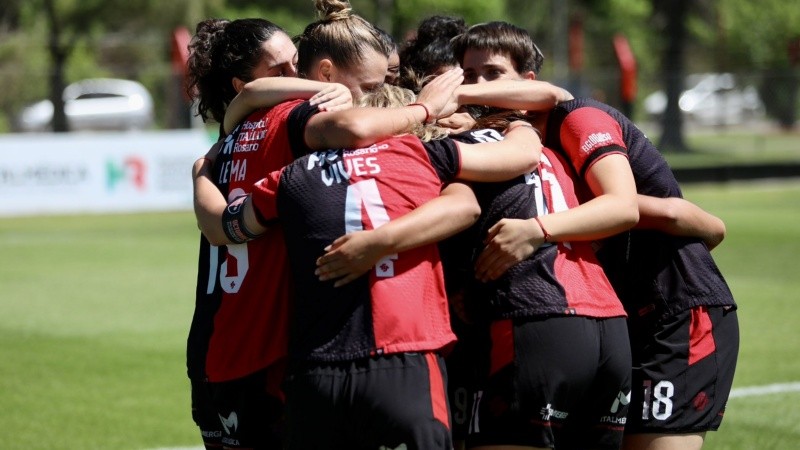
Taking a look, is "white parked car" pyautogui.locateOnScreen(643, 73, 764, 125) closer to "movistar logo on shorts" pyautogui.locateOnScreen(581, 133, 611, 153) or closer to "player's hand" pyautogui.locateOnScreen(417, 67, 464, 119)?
"movistar logo on shorts" pyautogui.locateOnScreen(581, 133, 611, 153)

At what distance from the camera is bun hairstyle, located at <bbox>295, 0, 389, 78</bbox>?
12.4ft

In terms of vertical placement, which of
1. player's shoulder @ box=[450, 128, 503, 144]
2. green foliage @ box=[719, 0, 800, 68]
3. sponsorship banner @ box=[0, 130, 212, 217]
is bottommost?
sponsorship banner @ box=[0, 130, 212, 217]

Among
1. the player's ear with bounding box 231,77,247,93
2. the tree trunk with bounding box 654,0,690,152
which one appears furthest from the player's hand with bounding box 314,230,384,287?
the tree trunk with bounding box 654,0,690,152

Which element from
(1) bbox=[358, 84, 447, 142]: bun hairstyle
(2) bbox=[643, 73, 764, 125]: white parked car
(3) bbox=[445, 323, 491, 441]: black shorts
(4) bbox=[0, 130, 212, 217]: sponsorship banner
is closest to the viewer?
(1) bbox=[358, 84, 447, 142]: bun hairstyle

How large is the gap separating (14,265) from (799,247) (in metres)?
9.71

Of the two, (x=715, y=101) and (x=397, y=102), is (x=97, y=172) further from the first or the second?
(x=715, y=101)

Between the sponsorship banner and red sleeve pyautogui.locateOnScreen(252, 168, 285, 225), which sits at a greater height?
red sleeve pyautogui.locateOnScreen(252, 168, 285, 225)

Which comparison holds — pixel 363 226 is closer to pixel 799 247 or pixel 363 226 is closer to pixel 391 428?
pixel 391 428

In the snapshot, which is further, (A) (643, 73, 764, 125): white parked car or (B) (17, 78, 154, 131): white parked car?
(A) (643, 73, 764, 125): white parked car

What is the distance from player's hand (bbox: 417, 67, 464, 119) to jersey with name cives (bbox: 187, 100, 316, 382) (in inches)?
14.2

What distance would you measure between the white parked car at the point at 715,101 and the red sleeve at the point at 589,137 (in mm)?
36276

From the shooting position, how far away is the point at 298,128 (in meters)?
3.71

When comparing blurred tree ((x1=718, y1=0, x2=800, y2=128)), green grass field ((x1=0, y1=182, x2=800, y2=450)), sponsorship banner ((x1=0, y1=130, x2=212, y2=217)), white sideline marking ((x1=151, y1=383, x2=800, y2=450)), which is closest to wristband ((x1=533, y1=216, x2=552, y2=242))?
green grass field ((x1=0, y1=182, x2=800, y2=450))

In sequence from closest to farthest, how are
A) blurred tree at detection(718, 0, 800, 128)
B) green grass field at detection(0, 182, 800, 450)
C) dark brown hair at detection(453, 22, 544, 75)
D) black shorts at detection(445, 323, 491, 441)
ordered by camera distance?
1. black shorts at detection(445, 323, 491, 441)
2. dark brown hair at detection(453, 22, 544, 75)
3. green grass field at detection(0, 182, 800, 450)
4. blurred tree at detection(718, 0, 800, 128)
